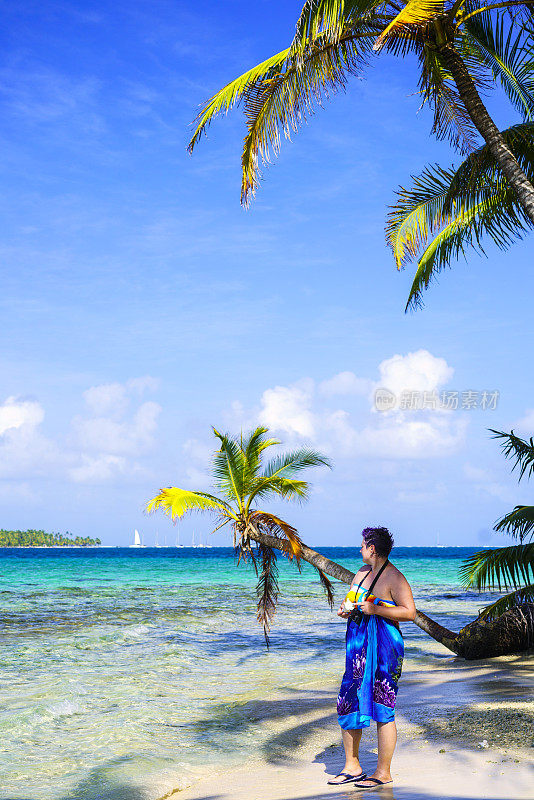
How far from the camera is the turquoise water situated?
690cm

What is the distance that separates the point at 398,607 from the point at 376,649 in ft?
1.11

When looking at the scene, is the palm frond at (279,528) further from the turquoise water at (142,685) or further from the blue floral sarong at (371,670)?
the blue floral sarong at (371,670)

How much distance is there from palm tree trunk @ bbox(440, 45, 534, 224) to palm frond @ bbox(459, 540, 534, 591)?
15.9ft

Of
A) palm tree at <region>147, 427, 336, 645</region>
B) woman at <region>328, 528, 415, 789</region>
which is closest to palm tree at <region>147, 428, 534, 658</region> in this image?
palm tree at <region>147, 427, 336, 645</region>

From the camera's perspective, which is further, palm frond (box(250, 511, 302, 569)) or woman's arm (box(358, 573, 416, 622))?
palm frond (box(250, 511, 302, 569))

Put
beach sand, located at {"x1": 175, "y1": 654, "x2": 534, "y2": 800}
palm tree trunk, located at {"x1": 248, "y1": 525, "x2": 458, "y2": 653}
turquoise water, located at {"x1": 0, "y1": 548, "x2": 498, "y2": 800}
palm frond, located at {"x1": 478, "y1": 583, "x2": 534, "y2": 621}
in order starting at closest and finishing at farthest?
1. beach sand, located at {"x1": 175, "y1": 654, "x2": 534, "y2": 800}
2. turquoise water, located at {"x1": 0, "y1": 548, "x2": 498, "y2": 800}
3. palm frond, located at {"x1": 478, "y1": 583, "x2": 534, "y2": 621}
4. palm tree trunk, located at {"x1": 248, "y1": 525, "x2": 458, "y2": 653}

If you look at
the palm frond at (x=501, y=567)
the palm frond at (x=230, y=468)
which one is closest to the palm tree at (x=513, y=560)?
the palm frond at (x=501, y=567)

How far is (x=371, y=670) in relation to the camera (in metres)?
4.88

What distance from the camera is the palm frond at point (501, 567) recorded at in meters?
10.1

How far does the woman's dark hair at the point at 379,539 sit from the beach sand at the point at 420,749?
5.21 feet

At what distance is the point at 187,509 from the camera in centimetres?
1246

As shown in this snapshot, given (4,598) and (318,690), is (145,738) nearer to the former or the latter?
(318,690)

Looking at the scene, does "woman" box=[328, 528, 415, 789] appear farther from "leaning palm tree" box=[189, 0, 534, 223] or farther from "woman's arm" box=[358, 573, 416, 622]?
"leaning palm tree" box=[189, 0, 534, 223]

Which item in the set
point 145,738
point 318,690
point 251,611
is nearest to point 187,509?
point 318,690
